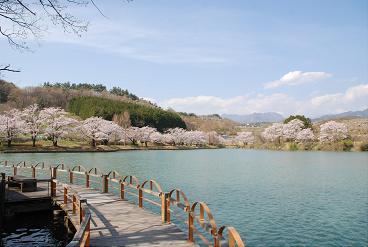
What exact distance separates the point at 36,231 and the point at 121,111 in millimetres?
111002

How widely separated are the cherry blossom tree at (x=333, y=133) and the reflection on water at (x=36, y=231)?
8489cm

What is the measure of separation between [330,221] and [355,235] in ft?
6.53

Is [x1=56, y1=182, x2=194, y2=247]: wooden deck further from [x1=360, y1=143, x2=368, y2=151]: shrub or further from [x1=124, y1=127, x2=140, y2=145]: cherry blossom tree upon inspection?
[x1=124, y1=127, x2=140, y2=145]: cherry blossom tree

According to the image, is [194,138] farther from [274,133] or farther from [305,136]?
[305,136]

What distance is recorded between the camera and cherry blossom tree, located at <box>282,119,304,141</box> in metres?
102

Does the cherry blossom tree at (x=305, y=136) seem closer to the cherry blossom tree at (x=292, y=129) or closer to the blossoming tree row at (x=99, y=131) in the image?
the blossoming tree row at (x=99, y=131)

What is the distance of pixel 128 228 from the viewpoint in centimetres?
1043

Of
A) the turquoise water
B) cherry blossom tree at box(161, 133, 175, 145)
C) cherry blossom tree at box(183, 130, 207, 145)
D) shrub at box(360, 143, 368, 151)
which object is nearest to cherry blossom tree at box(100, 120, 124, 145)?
cherry blossom tree at box(161, 133, 175, 145)

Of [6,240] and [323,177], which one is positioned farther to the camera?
[323,177]

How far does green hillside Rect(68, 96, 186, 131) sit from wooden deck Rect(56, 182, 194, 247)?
10267 cm

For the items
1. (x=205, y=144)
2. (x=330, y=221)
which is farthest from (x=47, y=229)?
(x=205, y=144)

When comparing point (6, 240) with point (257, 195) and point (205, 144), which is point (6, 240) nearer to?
point (257, 195)

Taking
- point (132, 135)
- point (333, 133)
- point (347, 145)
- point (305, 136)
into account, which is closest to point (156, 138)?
point (132, 135)

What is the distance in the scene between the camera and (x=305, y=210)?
18.1 m
